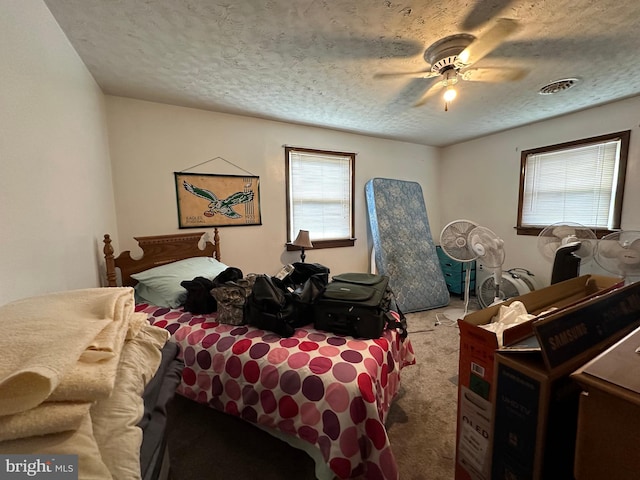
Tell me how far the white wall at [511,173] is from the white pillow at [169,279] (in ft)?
12.0

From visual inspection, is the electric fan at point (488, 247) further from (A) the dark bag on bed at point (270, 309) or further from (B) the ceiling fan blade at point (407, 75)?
(A) the dark bag on bed at point (270, 309)

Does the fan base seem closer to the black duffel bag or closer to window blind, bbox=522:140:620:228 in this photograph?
window blind, bbox=522:140:620:228

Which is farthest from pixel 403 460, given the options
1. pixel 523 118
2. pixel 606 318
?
pixel 523 118

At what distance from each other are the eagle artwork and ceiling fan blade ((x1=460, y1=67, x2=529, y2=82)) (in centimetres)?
224

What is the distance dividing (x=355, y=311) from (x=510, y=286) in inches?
101

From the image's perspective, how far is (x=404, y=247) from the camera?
3412mm

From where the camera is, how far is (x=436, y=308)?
11.1 ft

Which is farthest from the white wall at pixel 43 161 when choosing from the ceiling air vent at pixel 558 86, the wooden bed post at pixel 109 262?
the ceiling air vent at pixel 558 86

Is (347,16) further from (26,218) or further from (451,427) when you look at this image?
(451,427)

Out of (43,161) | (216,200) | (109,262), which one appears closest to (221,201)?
(216,200)

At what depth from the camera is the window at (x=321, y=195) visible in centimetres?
303

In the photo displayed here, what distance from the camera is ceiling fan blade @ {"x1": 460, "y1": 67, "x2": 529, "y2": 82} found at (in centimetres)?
184

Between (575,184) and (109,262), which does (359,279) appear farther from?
(575,184)

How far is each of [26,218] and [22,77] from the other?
1.91 ft
